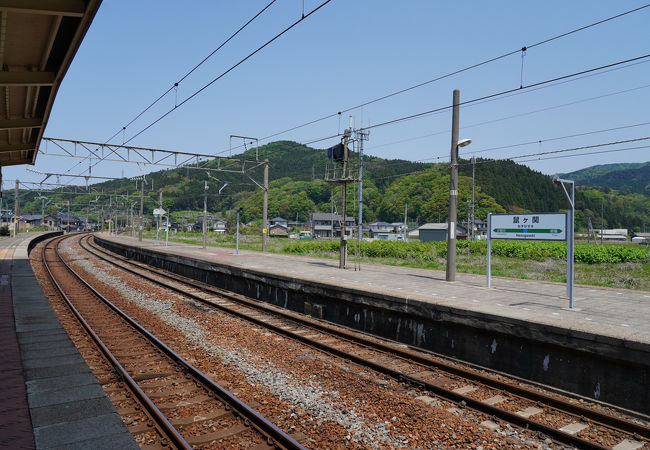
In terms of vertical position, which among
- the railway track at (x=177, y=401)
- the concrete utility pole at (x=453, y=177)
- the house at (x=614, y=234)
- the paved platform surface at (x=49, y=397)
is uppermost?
the concrete utility pole at (x=453, y=177)

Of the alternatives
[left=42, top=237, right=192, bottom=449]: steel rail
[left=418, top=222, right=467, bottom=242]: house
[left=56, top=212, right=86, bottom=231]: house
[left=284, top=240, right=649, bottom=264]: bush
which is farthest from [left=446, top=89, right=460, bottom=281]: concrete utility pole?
[left=56, top=212, right=86, bottom=231]: house

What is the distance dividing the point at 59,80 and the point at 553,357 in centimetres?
1081

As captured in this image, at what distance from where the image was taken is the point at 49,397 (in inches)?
232

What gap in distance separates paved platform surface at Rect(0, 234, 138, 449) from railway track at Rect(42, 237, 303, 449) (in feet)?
1.49

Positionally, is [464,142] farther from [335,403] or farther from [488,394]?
[335,403]

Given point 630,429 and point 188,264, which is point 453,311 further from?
point 188,264

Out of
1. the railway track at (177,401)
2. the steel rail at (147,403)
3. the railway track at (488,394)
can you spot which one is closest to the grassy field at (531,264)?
the railway track at (488,394)

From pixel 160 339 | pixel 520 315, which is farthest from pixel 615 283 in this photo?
pixel 160 339

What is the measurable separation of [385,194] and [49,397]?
137 m

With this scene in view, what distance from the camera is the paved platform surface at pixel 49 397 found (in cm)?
476

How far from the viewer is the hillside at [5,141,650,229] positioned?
340 ft

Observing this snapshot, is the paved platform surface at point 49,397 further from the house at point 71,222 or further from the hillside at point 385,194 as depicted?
the house at point 71,222

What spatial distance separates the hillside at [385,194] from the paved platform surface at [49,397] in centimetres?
7263

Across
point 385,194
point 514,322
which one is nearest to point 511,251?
point 514,322
